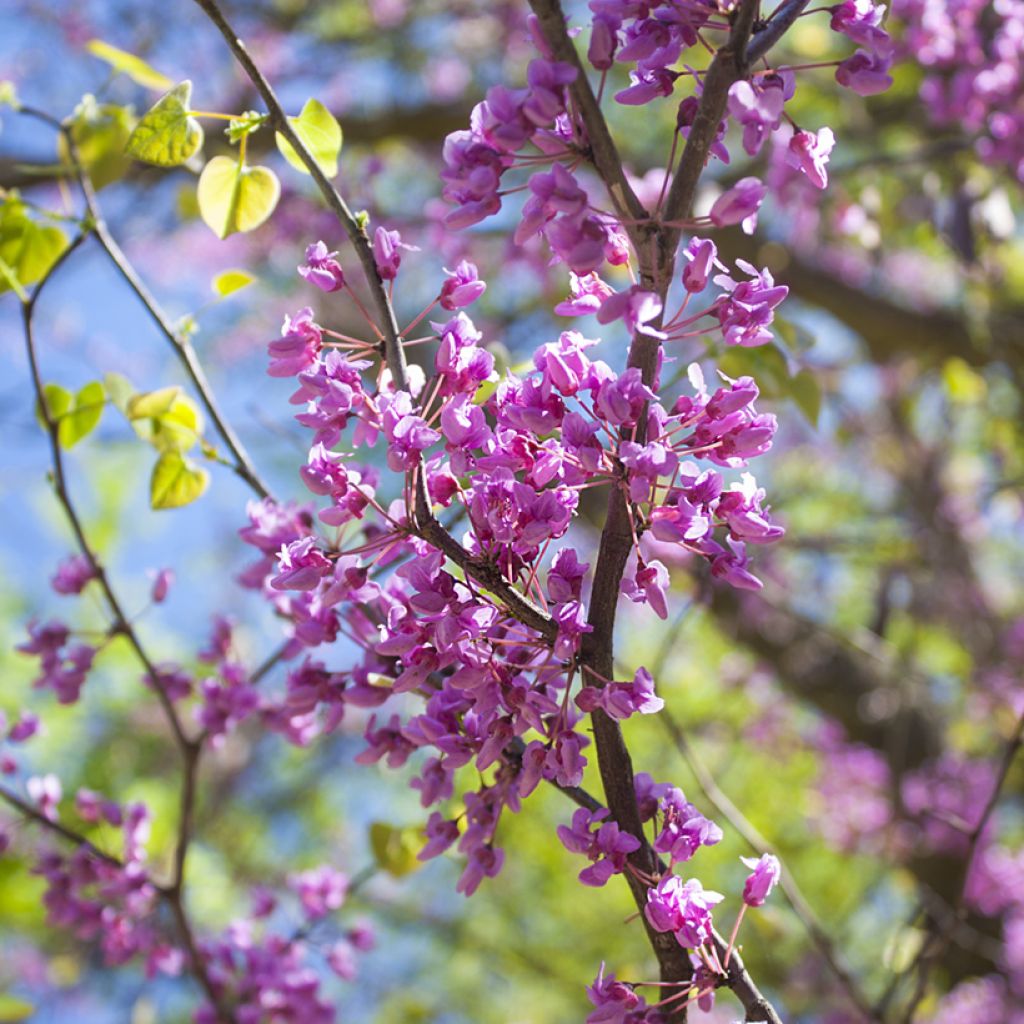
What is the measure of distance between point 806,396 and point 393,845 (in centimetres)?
86

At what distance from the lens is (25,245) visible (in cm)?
131

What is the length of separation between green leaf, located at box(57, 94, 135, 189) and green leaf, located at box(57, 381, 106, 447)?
303mm

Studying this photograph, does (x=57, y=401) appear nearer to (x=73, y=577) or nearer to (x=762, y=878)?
(x=73, y=577)

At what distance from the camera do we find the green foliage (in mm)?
1289

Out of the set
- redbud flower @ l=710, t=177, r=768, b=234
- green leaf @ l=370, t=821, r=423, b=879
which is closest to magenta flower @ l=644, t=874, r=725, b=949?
redbud flower @ l=710, t=177, r=768, b=234

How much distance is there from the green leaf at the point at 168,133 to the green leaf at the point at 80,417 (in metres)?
0.42

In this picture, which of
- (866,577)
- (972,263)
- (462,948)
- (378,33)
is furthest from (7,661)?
(972,263)

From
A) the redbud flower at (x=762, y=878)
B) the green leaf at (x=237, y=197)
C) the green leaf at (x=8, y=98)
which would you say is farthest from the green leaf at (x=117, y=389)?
the redbud flower at (x=762, y=878)

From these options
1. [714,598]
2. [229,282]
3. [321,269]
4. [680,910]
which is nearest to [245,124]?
[321,269]

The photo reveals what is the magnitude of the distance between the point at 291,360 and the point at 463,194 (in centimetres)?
19

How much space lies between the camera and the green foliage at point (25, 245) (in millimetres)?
1289

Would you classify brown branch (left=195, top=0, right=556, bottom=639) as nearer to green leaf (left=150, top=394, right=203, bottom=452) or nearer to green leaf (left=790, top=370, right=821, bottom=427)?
green leaf (left=150, top=394, right=203, bottom=452)

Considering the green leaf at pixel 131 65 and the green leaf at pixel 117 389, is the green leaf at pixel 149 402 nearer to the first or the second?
the green leaf at pixel 117 389

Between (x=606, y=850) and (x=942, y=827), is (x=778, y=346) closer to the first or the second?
(x=606, y=850)
